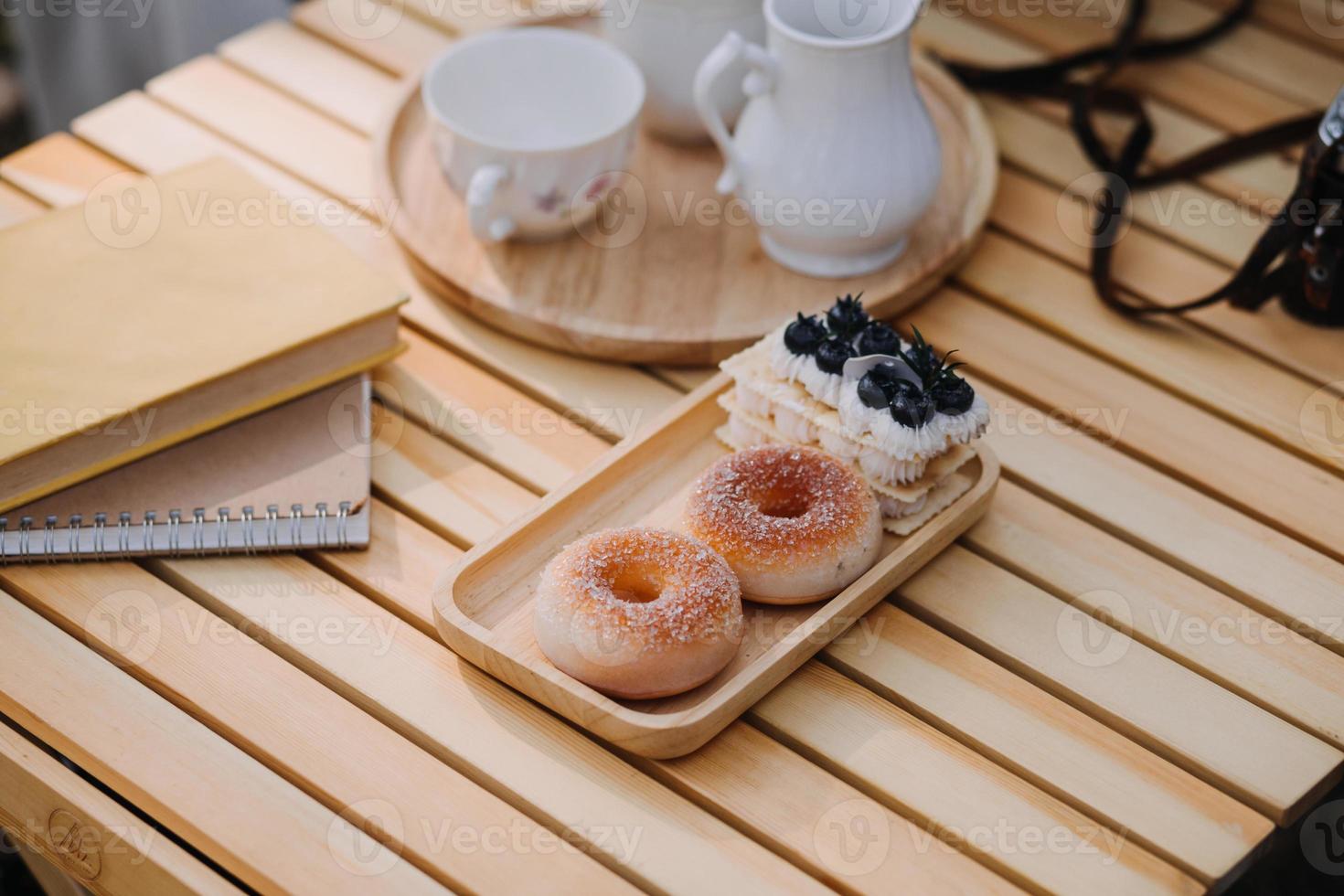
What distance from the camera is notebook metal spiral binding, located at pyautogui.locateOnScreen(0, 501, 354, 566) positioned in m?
0.92

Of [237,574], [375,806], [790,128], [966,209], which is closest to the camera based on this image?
[375,806]

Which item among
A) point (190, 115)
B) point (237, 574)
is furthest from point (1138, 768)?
point (190, 115)

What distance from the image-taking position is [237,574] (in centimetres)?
93

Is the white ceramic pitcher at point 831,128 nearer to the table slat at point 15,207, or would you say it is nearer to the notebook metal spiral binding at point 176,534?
the notebook metal spiral binding at point 176,534

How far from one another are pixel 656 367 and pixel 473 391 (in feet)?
0.49

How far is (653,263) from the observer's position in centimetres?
116

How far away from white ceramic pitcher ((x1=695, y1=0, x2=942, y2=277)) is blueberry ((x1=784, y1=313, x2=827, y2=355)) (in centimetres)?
17

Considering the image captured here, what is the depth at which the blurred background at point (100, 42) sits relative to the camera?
1.78 meters

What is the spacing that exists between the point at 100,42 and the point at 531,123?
971 millimetres

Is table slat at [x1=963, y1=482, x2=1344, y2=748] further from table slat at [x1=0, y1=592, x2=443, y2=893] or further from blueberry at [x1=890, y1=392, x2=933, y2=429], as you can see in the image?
table slat at [x1=0, y1=592, x2=443, y2=893]

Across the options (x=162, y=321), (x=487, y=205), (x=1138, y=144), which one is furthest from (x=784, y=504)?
(x=1138, y=144)

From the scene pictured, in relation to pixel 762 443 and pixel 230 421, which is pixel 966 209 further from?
pixel 230 421

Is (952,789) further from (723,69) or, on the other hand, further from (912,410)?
(723,69)

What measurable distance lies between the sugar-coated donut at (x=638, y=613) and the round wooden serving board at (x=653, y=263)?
10.8 inches
